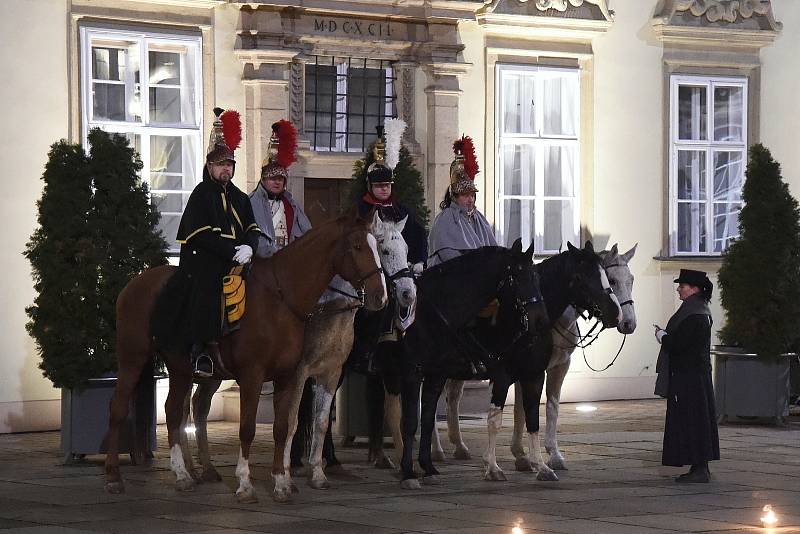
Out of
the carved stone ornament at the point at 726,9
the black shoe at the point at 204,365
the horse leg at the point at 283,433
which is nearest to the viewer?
the horse leg at the point at 283,433

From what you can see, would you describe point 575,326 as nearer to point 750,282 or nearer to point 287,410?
point 287,410

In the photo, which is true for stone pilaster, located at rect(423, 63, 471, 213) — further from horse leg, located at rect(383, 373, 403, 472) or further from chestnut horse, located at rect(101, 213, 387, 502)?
chestnut horse, located at rect(101, 213, 387, 502)

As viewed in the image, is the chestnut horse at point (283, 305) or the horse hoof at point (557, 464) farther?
the horse hoof at point (557, 464)

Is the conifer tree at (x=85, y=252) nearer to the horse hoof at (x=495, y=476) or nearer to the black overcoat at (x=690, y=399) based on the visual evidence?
the horse hoof at (x=495, y=476)

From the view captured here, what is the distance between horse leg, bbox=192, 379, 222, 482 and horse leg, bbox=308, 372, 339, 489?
2.49 ft

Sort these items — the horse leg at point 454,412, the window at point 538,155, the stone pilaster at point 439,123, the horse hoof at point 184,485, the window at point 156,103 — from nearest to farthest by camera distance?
the horse hoof at point 184,485, the horse leg at point 454,412, the window at point 156,103, the stone pilaster at point 439,123, the window at point 538,155

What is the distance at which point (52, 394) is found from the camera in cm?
1502

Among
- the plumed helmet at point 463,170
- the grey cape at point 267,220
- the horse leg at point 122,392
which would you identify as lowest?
the horse leg at point 122,392

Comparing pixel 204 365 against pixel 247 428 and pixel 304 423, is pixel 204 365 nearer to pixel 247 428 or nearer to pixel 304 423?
pixel 247 428

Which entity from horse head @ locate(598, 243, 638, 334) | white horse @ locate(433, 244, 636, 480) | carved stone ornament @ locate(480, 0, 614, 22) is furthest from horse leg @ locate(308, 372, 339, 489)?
carved stone ornament @ locate(480, 0, 614, 22)

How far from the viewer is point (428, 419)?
11.3 metres

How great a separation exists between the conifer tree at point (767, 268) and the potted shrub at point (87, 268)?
6548 millimetres

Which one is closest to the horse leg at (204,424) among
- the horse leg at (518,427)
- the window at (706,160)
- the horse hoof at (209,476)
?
the horse hoof at (209,476)

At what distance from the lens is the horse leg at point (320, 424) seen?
11.0 metres
